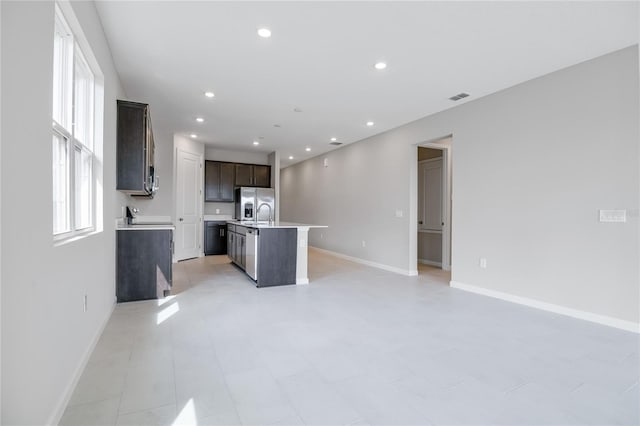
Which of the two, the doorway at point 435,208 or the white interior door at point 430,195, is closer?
the doorway at point 435,208

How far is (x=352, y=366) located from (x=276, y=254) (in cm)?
272

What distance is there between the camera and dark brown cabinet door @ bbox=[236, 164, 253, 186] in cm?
871

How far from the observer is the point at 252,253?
5.04m

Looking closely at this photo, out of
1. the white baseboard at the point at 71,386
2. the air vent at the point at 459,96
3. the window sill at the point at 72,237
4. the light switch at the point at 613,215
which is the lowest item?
the white baseboard at the point at 71,386

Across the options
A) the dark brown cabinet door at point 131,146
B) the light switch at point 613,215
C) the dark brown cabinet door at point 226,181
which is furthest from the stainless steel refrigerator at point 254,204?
the light switch at point 613,215

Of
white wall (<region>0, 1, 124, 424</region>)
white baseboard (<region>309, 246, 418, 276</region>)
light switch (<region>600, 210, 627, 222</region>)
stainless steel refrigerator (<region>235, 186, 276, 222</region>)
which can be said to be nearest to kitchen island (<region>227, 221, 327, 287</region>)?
white baseboard (<region>309, 246, 418, 276</region>)

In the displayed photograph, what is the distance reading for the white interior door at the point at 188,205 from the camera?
7297mm

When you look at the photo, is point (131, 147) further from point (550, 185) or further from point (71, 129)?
point (550, 185)

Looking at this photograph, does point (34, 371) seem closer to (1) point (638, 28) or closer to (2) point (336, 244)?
(1) point (638, 28)

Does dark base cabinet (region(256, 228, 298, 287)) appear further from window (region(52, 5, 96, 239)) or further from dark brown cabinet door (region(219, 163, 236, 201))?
dark brown cabinet door (region(219, 163, 236, 201))

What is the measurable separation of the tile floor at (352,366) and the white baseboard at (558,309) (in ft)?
0.47

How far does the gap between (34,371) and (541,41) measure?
4507mm

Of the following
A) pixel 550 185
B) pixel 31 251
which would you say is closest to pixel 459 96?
pixel 550 185

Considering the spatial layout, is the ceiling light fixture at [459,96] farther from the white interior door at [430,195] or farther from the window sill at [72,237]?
the window sill at [72,237]
